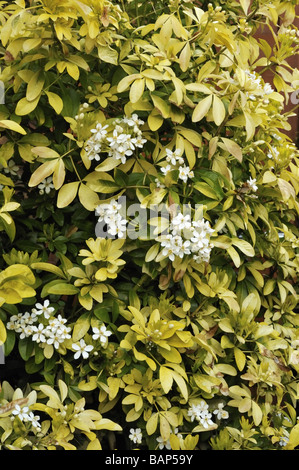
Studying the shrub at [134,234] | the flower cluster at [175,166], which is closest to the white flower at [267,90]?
the shrub at [134,234]

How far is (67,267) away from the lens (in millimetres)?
1680

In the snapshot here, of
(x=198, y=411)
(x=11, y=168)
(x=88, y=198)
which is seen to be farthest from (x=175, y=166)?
(x=198, y=411)

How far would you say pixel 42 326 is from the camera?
1602 millimetres

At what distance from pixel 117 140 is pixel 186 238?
359 mm

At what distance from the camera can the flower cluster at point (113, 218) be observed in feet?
5.22

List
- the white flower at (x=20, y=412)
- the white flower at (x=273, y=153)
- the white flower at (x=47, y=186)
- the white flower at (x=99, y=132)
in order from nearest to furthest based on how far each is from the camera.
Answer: the white flower at (x=20, y=412), the white flower at (x=99, y=132), the white flower at (x=47, y=186), the white flower at (x=273, y=153)

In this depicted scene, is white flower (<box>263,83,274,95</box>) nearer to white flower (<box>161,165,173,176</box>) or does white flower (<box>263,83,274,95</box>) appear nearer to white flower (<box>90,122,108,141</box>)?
white flower (<box>161,165,173,176</box>)

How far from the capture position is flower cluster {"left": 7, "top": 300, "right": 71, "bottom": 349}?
1.58 metres

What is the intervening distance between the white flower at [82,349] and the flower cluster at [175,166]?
1.88 ft

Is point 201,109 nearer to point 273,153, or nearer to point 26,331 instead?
point 273,153

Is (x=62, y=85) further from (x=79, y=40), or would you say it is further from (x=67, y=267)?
(x=67, y=267)

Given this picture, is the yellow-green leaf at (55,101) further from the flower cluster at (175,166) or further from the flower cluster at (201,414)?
the flower cluster at (201,414)

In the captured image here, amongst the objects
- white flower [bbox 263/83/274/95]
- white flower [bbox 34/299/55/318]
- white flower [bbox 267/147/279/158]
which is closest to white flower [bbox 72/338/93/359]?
white flower [bbox 34/299/55/318]
